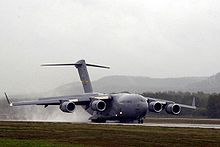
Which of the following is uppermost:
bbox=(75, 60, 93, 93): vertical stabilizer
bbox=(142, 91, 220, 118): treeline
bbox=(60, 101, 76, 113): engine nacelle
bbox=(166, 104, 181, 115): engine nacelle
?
bbox=(75, 60, 93, 93): vertical stabilizer

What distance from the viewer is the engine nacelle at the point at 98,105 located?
5750cm

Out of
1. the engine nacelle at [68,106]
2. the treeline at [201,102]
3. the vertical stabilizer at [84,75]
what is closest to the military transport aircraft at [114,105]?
the engine nacelle at [68,106]

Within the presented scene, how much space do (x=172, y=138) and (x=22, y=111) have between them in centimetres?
4906

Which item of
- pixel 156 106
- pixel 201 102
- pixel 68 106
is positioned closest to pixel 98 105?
pixel 68 106

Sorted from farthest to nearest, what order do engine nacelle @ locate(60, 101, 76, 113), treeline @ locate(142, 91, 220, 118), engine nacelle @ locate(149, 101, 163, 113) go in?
1. treeline @ locate(142, 91, 220, 118)
2. engine nacelle @ locate(149, 101, 163, 113)
3. engine nacelle @ locate(60, 101, 76, 113)

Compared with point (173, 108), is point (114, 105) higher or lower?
higher

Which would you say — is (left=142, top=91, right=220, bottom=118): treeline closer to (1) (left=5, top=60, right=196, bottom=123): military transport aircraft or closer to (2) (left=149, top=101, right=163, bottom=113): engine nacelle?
(1) (left=5, top=60, right=196, bottom=123): military transport aircraft

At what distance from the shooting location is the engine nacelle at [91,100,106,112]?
57.5 meters

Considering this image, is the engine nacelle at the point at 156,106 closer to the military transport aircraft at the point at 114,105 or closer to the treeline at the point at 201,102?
the military transport aircraft at the point at 114,105

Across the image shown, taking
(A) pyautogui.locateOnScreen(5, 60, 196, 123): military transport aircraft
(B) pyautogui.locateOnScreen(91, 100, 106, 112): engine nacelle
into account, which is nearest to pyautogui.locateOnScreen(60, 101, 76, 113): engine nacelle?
(A) pyautogui.locateOnScreen(5, 60, 196, 123): military transport aircraft

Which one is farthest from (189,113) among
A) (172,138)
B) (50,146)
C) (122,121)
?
(50,146)

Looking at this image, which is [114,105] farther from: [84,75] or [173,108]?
[84,75]

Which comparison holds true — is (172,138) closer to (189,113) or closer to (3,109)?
(3,109)

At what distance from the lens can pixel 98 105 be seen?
189 ft
